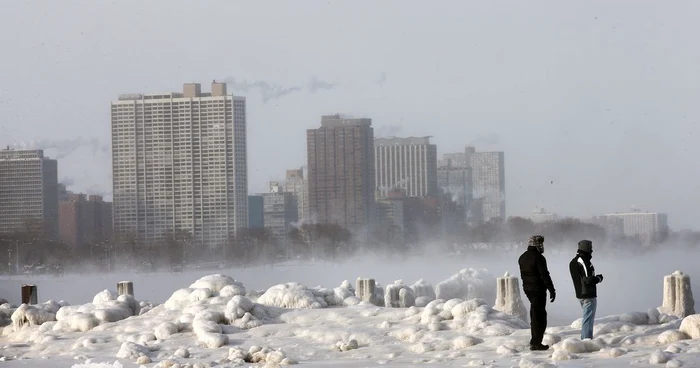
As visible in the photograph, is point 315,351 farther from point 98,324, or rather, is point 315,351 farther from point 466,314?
point 98,324

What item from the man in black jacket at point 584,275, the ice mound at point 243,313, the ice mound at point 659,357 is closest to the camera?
the ice mound at point 659,357

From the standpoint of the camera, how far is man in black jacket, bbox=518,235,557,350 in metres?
17.4

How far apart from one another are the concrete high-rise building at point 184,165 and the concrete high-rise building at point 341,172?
1370 centimetres

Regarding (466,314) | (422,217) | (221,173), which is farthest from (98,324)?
(221,173)

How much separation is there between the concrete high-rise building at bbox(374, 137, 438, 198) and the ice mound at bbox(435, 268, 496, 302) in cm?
14453

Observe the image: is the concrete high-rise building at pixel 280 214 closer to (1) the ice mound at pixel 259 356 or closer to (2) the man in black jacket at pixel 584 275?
(1) the ice mound at pixel 259 356

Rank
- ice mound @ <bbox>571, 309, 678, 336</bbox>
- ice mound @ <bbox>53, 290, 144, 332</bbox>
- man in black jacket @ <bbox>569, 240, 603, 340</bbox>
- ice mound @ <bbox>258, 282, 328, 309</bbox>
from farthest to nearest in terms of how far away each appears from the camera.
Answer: ice mound @ <bbox>258, 282, 328, 309</bbox> → ice mound @ <bbox>53, 290, 144, 332</bbox> → ice mound @ <bbox>571, 309, 678, 336</bbox> → man in black jacket @ <bbox>569, 240, 603, 340</bbox>

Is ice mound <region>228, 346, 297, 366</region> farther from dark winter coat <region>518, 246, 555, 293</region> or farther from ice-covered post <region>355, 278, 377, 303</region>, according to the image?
ice-covered post <region>355, 278, 377, 303</region>

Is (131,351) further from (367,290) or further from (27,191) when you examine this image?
(27,191)

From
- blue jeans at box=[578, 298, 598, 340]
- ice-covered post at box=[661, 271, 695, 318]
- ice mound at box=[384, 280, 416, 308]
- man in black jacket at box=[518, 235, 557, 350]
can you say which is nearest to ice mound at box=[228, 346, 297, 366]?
man in black jacket at box=[518, 235, 557, 350]

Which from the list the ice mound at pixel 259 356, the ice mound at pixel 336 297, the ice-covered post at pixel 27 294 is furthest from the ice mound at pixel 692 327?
the ice-covered post at pixel 27 294

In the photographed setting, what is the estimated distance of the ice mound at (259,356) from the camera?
61.4 feet

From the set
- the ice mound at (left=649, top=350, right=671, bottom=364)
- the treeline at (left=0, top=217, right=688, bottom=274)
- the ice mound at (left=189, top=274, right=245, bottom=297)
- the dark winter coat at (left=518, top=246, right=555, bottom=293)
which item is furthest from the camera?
the treeline at (left=0, top=217, right=688, bottom=274)

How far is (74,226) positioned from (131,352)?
149 meters
